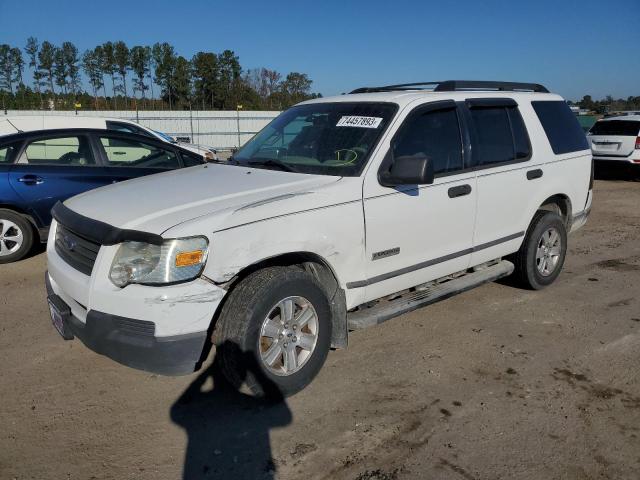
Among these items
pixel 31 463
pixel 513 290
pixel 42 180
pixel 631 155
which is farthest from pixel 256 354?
pixel 631 155

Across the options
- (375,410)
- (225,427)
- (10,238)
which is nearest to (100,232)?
(225,427)

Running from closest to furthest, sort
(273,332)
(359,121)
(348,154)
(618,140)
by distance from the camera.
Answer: (273,332), (348,154), (359,121), (618,140)

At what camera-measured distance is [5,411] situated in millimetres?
3279

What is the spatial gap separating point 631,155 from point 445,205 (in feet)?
40.0

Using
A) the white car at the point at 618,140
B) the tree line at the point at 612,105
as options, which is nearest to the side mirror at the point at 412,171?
the white car at the point at 618,140

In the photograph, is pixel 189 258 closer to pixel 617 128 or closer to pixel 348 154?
pixel 348 154

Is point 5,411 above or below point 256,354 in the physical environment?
below

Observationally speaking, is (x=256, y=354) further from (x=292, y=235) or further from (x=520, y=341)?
(x=520, y=341)

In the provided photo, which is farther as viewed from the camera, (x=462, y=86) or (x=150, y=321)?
(x=462, y=86)

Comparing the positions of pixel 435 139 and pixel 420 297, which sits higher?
pixel 435 139

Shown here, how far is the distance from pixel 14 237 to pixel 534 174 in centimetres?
583

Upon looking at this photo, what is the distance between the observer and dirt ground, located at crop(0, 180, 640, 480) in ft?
9.16

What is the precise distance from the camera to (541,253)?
5320 mm

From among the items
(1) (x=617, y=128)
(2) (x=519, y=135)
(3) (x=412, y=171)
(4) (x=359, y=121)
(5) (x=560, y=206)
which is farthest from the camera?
(1) (x=617, y=128)
